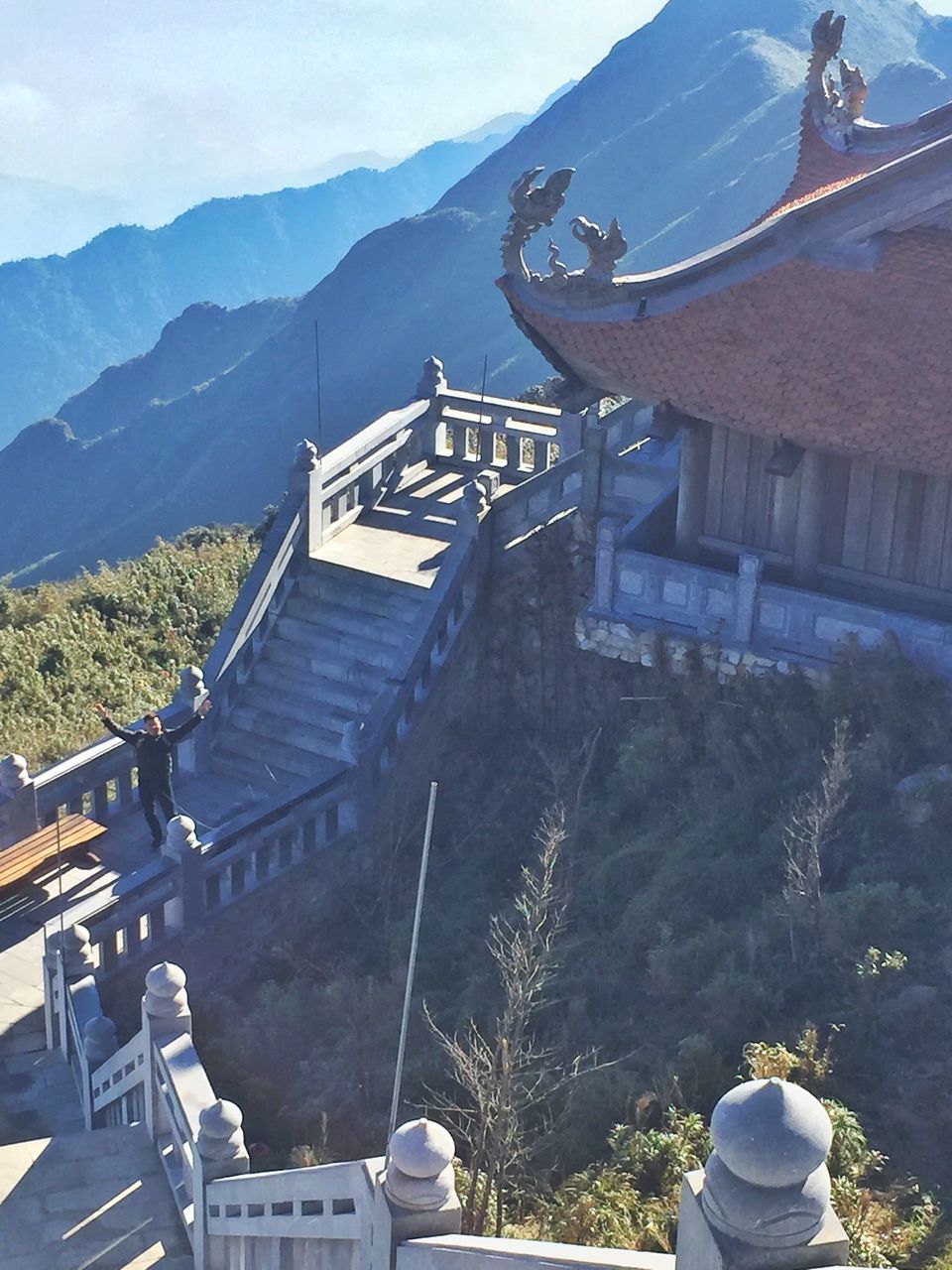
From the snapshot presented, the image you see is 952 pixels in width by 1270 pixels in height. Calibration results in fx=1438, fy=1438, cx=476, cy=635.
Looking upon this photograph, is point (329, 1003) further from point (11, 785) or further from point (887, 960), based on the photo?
point (887, 960)

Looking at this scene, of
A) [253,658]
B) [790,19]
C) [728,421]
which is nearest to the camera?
[728,421]

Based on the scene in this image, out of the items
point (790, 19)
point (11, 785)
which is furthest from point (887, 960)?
point (790, 19)

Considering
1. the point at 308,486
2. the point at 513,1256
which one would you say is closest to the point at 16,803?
the point at 308,486

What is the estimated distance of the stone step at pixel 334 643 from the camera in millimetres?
17594

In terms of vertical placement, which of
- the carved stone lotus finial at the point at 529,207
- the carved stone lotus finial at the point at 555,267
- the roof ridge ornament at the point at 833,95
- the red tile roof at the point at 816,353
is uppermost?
the roof ridge ornament at the point at 833,95

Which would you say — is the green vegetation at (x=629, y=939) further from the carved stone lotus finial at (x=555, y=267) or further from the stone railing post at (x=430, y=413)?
the stone railing post at (x=430, y=413)

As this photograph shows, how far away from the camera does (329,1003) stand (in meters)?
14.0

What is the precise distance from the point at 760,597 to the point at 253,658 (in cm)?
645

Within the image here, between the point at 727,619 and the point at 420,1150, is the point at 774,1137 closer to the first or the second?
the point at 420,1150

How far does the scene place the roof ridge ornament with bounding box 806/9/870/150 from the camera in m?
19.1

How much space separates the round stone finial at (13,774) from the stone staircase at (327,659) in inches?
104

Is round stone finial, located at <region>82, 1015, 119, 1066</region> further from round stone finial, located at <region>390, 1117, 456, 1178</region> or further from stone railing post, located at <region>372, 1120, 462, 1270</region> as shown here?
round stone finial, located at <region>390, 1117, 456, 1178</region>

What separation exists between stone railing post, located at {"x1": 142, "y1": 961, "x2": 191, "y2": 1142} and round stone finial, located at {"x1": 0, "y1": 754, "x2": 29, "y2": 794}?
4.39m

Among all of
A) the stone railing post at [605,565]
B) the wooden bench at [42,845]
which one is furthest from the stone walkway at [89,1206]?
the stone railing post at [605,565]
